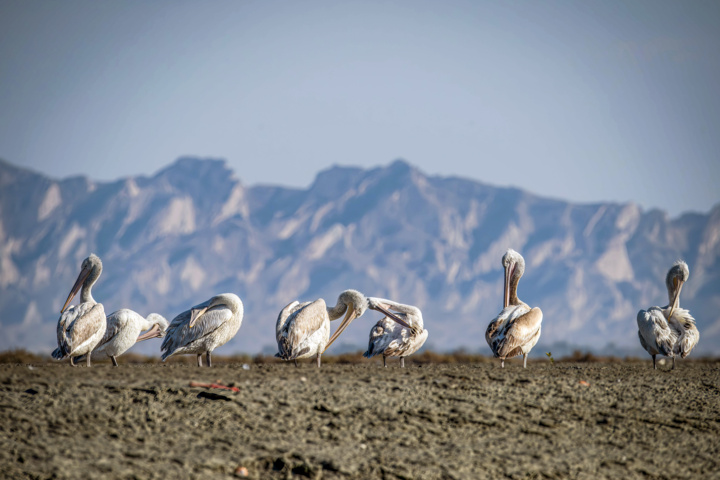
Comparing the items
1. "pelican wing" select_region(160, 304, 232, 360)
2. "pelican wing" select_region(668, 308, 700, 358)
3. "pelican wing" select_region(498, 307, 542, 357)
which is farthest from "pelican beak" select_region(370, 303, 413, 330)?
"pelican wing" select_region(668, 308, 700, 358)

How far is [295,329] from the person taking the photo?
1570 centimetres

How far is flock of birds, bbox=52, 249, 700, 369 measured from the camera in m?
15.7

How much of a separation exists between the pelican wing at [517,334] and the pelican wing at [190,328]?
464cm

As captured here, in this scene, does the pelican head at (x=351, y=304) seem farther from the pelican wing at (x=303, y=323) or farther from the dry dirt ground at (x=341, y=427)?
the dry dirt ground at (x=341, y=427)

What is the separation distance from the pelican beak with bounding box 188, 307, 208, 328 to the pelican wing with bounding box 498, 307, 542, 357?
5002 mm

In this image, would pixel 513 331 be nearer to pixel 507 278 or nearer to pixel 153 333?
pixel 507 278

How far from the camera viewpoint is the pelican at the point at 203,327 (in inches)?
622

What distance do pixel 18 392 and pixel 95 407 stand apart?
121cm

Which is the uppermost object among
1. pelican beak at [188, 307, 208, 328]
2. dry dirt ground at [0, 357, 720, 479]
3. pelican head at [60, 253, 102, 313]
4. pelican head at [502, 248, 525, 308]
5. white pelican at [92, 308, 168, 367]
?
pelican head at [502, 248, 525, 308]

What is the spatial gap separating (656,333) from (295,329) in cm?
655

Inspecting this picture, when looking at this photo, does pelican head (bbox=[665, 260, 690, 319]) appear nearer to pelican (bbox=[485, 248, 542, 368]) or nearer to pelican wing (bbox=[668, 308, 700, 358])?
pelican wing (bbox=[668, 308, 700, 358])

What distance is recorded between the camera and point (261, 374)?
13.4 meters

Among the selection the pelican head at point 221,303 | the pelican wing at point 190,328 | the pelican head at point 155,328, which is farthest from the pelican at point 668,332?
the pelican head at point 155,328

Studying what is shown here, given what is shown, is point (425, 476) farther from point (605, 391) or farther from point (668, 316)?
point (668, 316)
